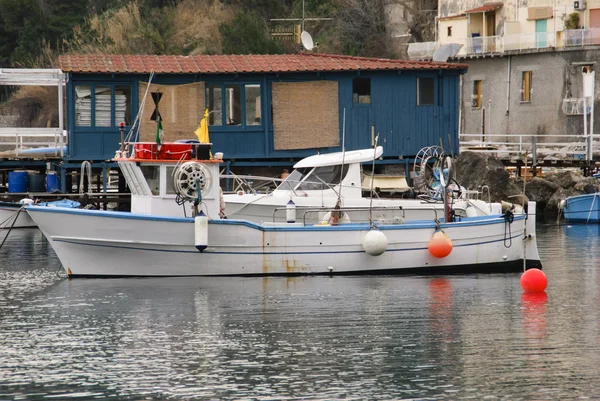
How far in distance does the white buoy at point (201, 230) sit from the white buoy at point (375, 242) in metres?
3.47

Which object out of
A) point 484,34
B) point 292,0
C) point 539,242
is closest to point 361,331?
point 539,242

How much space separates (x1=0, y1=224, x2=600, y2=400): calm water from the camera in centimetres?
1515

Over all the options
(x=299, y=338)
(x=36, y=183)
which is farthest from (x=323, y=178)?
(x=36, y=183)

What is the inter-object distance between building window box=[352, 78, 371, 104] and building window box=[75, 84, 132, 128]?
23.4ft

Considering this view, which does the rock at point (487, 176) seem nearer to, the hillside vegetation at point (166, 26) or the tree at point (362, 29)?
the hillside vegetation at point (166, 26)

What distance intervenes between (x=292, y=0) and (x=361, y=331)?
52677mm

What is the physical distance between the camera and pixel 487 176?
140 feet

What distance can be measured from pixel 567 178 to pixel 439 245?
23260mm

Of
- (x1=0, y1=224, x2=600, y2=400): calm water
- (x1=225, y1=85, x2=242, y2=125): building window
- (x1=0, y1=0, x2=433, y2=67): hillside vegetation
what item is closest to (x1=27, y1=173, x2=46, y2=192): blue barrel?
(x1=225, y1=85, x2=242, y2=125): building window

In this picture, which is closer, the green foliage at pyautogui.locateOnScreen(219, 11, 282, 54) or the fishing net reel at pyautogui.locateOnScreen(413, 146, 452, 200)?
the fishing net reel at pyautogui.locateOnScreen(413, 146, 452, 200)

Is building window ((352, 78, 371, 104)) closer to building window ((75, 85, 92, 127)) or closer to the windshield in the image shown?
the windshield

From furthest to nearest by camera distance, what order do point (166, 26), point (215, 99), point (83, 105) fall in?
point (166, 26) < point (215, 99) < point (83, 105)

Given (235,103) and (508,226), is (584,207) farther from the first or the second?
(508,226)

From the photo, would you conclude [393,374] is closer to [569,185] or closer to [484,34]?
[569,185]
